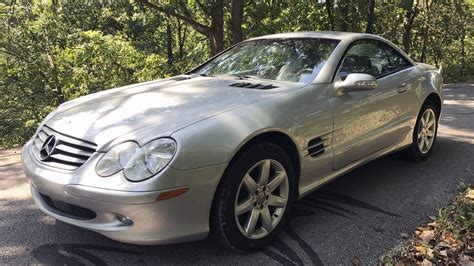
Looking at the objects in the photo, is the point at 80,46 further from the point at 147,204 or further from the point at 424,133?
the point at 147,204

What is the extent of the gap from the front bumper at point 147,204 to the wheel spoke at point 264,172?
0.40 m

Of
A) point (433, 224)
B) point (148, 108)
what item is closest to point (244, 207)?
point (148, 108)

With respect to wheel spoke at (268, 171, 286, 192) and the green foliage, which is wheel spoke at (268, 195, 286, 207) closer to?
wheel spoke at (268, 171, 286, 192)

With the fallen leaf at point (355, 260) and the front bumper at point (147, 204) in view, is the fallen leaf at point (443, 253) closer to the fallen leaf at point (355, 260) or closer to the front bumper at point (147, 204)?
the fallen leaf at point (355, 260)

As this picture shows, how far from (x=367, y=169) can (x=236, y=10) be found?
19.0 ft

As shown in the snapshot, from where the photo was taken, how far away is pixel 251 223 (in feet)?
9.69

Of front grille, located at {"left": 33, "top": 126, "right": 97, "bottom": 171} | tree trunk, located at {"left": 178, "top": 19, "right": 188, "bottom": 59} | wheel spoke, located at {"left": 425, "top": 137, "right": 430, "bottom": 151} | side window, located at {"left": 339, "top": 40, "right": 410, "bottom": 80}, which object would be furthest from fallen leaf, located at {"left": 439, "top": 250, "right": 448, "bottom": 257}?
tree trunk, located at {"left": 178, "top": 19, "right": 188, "bottom": 59}

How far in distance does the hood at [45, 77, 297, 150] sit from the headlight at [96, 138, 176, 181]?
7 centimetres

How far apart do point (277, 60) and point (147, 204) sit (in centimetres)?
197

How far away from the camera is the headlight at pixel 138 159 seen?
8.33 feet

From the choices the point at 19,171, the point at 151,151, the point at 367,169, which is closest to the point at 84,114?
the point at 151,151

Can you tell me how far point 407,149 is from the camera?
15.7ft

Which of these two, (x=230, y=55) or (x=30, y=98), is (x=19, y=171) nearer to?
(x=230, y=55)

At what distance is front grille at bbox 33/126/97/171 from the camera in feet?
8.95
